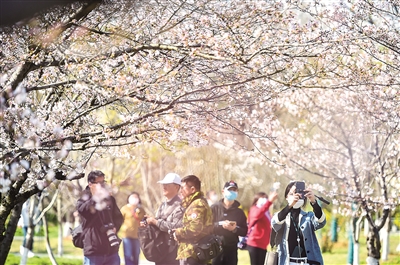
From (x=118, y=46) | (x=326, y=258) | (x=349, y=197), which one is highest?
(x=118, y=46)

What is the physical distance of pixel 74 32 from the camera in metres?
6.96

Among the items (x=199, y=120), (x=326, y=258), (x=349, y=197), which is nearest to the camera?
(x=199, y=120)

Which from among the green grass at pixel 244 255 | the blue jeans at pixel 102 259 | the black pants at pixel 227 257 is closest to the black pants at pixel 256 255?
the black pants at pixel 227 257

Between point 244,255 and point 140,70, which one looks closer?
point 140,70

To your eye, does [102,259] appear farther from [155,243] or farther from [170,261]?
[170,261]

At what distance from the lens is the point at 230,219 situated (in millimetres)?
10906

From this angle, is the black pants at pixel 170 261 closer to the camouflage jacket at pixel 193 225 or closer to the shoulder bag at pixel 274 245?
the camouflage jacket at pixel 193 225

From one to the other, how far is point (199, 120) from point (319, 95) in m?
9.50

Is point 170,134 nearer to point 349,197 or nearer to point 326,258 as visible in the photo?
point 349,197

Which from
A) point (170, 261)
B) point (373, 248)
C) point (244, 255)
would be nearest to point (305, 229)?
point (170, 261)

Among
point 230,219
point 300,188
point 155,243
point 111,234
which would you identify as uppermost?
point 300,188

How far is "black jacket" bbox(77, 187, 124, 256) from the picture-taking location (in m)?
9.68

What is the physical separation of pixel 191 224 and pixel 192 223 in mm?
18

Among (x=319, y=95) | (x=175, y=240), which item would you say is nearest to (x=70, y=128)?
(x=175, y=240)
